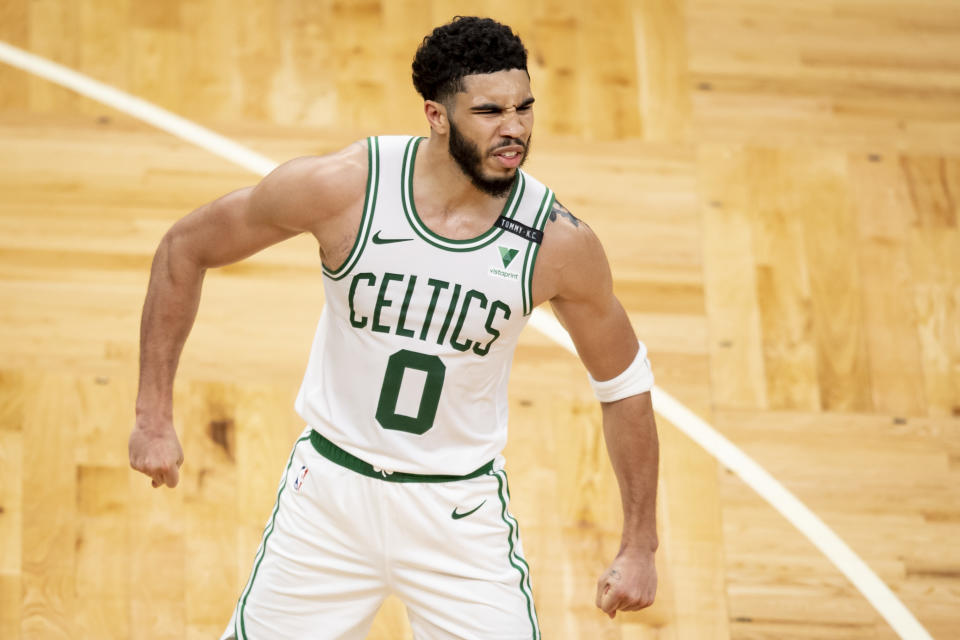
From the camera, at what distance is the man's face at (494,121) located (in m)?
2.87

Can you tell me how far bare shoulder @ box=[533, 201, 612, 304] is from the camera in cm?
308

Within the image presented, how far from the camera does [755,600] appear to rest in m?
4.48

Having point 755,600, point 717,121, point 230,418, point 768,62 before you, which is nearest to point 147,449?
point 230,418

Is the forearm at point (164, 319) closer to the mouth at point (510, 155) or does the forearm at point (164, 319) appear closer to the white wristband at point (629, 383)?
the mouth at point (510, 155)

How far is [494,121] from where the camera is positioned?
2.87 m

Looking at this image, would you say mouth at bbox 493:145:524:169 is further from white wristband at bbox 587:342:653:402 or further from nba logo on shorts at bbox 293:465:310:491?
nba logo on shorts at bbox 293:465:310:491

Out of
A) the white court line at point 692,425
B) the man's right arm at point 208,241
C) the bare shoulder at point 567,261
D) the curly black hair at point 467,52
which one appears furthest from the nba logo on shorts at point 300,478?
the white court line at point 692,425

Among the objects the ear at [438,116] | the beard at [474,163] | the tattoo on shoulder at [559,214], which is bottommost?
the tattoo on shoulder at [559,214]

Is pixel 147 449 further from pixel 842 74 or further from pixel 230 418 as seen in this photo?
pixel 842 74

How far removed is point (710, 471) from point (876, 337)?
100 cm

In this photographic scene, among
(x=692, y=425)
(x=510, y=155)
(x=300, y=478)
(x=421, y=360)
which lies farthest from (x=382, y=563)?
(x=692, y=425)

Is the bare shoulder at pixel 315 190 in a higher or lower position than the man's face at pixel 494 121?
lower

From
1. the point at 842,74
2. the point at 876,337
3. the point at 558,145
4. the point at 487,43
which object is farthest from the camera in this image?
the point at 842,74

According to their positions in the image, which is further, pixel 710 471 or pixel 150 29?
pixel 150 29
